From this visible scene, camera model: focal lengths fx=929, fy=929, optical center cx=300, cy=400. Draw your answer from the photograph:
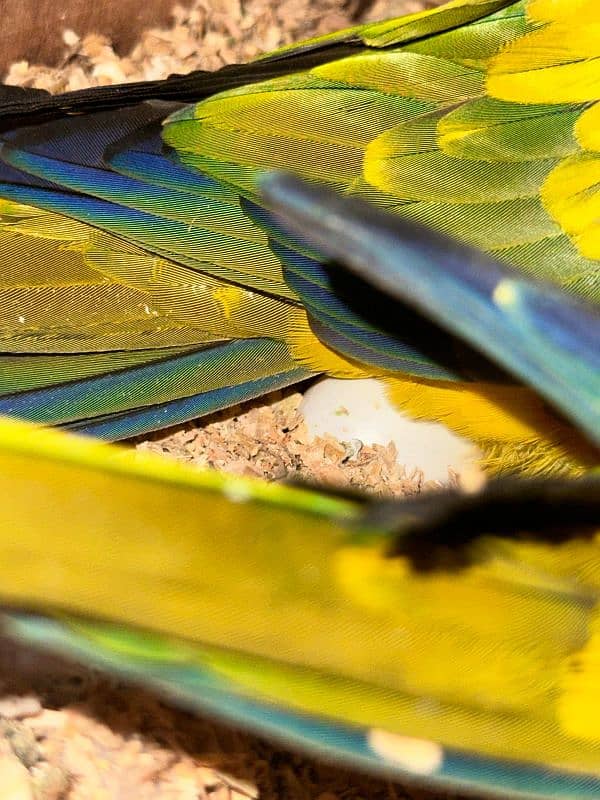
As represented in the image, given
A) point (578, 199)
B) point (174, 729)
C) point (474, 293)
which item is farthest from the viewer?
point (174, 729)

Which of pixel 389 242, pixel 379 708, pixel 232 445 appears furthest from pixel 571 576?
pixel 232 445

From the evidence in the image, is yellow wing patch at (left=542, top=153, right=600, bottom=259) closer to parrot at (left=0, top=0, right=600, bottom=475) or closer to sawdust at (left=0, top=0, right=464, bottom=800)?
parrot at (left=0, top=0, right=600, bottom=475)

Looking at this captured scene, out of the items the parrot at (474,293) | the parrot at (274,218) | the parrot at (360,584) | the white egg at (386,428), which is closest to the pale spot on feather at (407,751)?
the parrot at (360,584)

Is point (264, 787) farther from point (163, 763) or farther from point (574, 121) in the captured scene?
point (574, 121)

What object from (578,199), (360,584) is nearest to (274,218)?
(578,199)

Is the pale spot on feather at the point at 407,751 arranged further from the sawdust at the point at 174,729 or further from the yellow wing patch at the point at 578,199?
the yellow wing patch at the point at 578,199

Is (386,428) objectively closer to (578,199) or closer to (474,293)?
(578,199)
